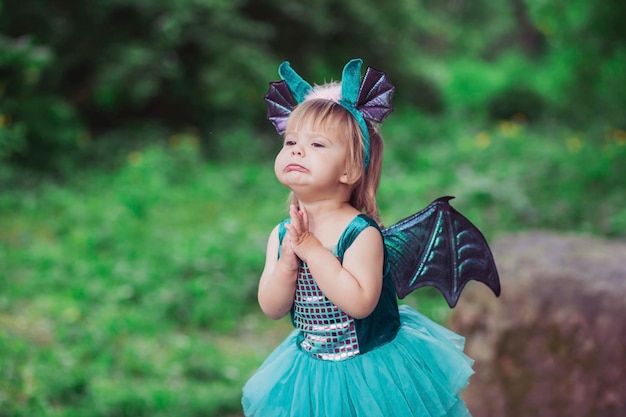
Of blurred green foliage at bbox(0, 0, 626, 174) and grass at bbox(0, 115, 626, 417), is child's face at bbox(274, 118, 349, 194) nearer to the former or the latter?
grass at bbox(0, 115, 626, 417)

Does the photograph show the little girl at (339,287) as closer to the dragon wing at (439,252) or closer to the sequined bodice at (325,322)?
the sequined bodice at (325,322)

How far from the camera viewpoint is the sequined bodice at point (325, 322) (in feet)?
6.07

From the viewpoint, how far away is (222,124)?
9.34 meters

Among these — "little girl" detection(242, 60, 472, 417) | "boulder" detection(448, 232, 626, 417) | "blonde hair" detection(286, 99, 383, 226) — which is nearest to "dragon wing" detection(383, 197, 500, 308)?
"little girl" detection(242, 60, 472, 417)

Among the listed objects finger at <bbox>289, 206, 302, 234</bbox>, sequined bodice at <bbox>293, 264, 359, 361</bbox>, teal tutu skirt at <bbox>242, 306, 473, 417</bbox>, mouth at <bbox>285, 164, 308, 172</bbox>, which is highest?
mouth at <bbox>285, 164, 308, 172</bbox>

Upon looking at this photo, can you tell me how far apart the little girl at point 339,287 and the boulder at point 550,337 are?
126cm

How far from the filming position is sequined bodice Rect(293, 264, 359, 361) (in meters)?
1.85

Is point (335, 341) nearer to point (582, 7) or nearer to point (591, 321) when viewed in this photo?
point (591, 321)

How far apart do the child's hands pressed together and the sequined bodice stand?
3.8 inches

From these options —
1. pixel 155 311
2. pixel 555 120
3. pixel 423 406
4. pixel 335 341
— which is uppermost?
pixel 555 120

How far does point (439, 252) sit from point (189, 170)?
590 cm

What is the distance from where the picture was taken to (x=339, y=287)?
1.73 metres

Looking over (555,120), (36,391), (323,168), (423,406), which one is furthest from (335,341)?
(555,120)

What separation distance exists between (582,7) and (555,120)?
17.4ft
